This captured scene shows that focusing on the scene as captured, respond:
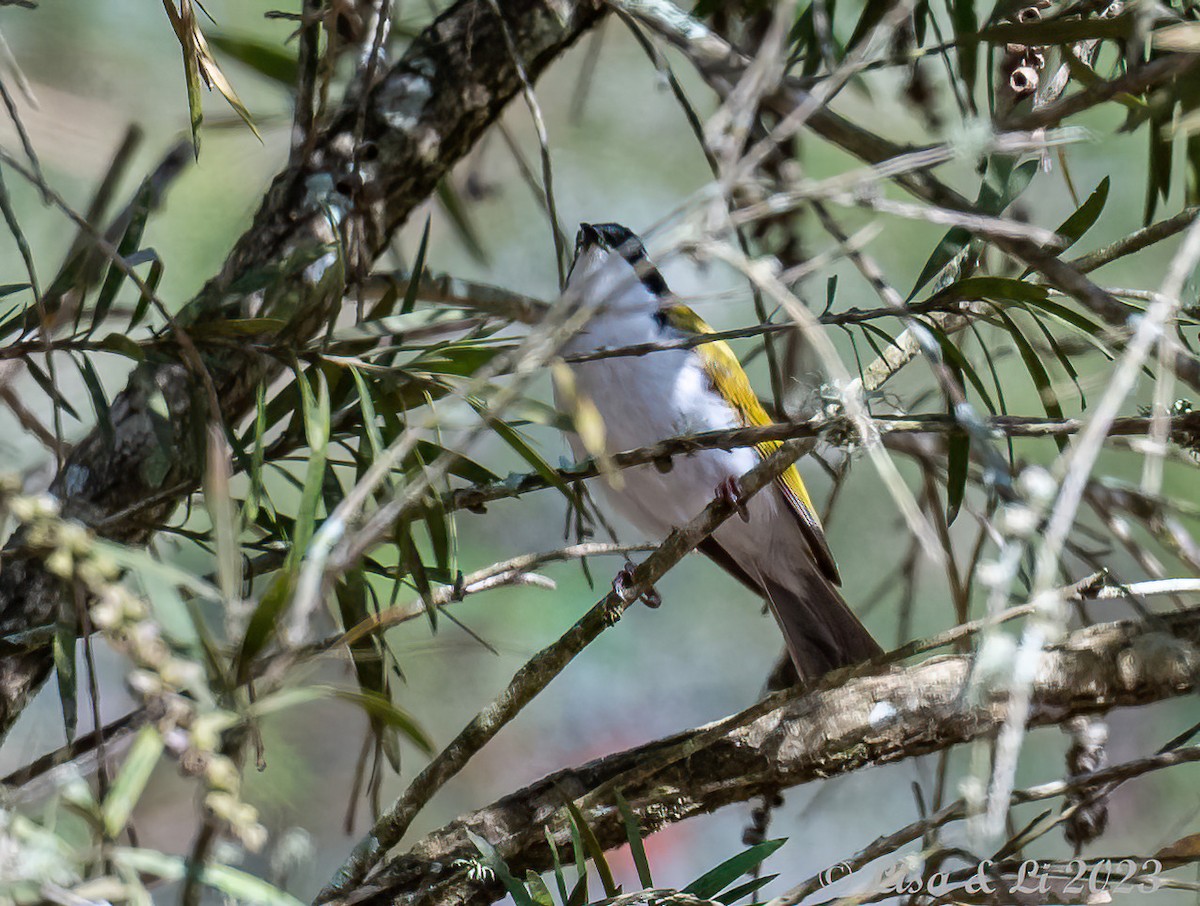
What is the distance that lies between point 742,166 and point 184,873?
23.2 inches

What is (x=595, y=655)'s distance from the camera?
12.3 ft

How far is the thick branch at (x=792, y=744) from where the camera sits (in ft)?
4.88

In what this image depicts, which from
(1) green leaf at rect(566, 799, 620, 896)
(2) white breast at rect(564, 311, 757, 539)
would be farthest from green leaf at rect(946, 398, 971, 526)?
(2) white breast at rect(564, 311, 757, 539)

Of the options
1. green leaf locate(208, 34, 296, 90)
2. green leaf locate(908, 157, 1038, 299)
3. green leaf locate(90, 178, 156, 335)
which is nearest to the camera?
green leaf locate(908, 157, 1038, 299)

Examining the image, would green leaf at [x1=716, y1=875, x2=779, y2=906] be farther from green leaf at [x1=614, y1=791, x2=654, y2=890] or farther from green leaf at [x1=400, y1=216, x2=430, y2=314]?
green leaf at [x1=400, y1=216, x2=430, y2=314]

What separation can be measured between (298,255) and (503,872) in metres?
0.80

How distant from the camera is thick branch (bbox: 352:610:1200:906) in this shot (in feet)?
4.88

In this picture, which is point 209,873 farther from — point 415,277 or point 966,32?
point 966,32

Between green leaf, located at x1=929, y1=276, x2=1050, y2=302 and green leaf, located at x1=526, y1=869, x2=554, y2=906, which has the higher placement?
green leaf, located at x1=929, y1=276, x2=1050, y2=302

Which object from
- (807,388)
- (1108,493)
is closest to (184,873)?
(807,388)

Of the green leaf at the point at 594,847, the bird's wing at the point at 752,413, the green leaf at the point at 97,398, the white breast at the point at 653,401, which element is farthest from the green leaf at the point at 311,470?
the bird's wing at the point at 752,413

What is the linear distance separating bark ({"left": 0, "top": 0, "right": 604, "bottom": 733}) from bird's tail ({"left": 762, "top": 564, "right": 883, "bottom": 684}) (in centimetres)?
108

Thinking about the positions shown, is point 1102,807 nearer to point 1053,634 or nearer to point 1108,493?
point 1108,493

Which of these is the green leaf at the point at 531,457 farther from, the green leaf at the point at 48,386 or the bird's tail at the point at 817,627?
the bird's tail at the point at 817,627
